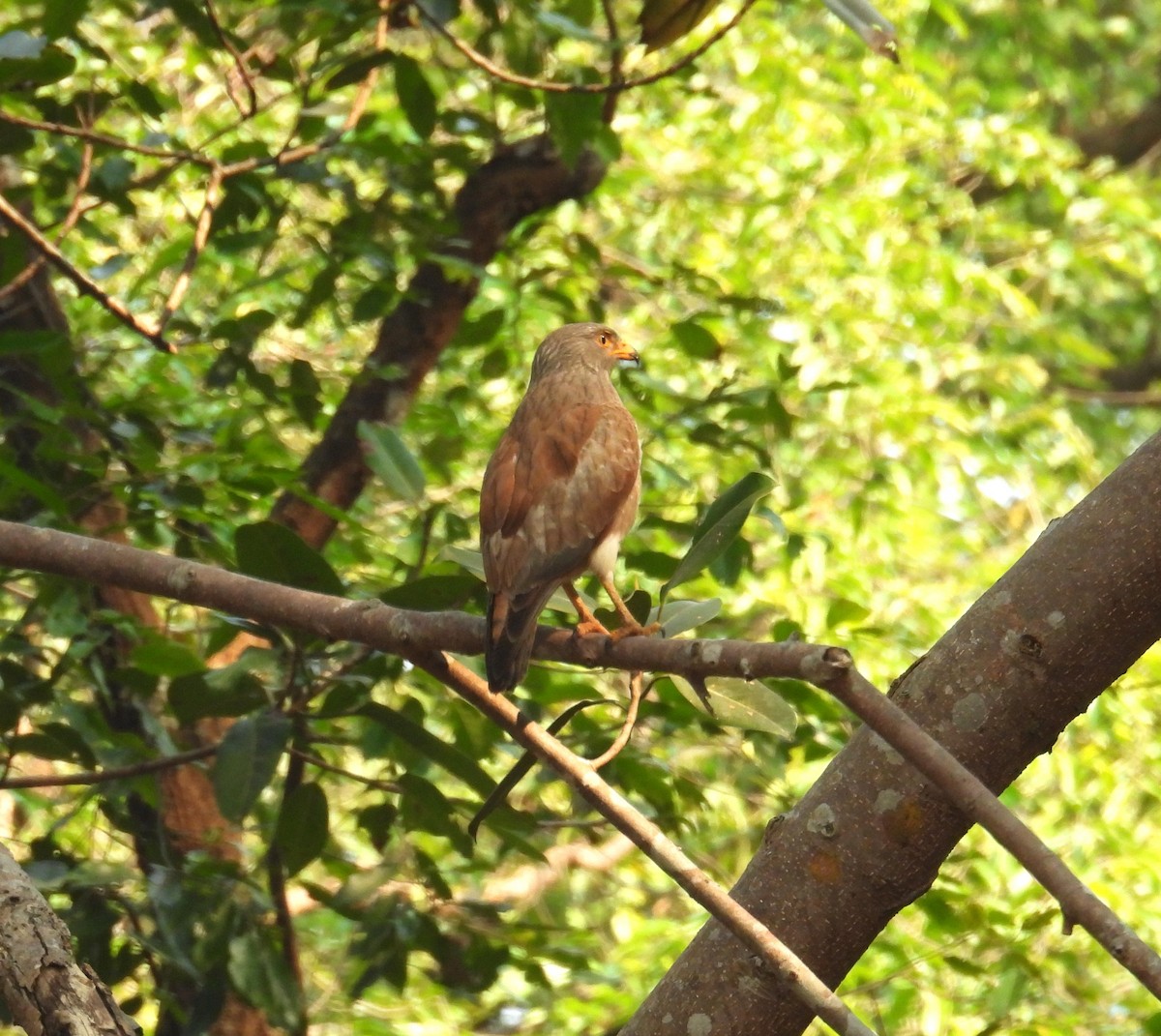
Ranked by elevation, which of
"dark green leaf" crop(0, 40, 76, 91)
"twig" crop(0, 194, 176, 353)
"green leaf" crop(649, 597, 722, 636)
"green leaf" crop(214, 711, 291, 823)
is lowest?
"green leaf" crop(214, 711, 291, 823)

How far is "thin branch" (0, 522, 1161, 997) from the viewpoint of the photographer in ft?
4.80

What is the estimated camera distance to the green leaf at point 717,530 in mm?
2213

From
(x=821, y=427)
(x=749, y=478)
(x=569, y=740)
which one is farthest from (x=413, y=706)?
(x=821, y=427)

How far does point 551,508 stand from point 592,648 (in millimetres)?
731

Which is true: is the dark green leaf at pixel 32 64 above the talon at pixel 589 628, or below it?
above

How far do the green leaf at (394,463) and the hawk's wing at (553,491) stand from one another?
166mm

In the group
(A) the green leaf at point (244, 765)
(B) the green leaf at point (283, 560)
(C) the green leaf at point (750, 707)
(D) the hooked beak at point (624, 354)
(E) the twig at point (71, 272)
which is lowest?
(A) the green leaf at point (244, 765)

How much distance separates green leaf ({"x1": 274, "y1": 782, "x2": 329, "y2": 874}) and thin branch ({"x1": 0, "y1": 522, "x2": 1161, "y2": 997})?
2.30 feet

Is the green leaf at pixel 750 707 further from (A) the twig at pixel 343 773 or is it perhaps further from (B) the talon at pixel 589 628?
(A) the twig at pixel 343 773

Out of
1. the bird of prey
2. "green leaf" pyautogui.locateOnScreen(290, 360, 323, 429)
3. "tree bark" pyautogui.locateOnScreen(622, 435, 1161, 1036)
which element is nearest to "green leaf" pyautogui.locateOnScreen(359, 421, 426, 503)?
the bird of prey

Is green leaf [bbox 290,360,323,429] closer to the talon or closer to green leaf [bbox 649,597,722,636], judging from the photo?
the talon

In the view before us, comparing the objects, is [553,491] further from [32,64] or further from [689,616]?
[32,64]

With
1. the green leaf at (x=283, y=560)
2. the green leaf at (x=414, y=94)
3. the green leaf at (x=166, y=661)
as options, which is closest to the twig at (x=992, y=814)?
the green leaf at (x=283, y=560)

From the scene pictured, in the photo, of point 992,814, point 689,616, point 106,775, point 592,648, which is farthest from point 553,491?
point 992,814
